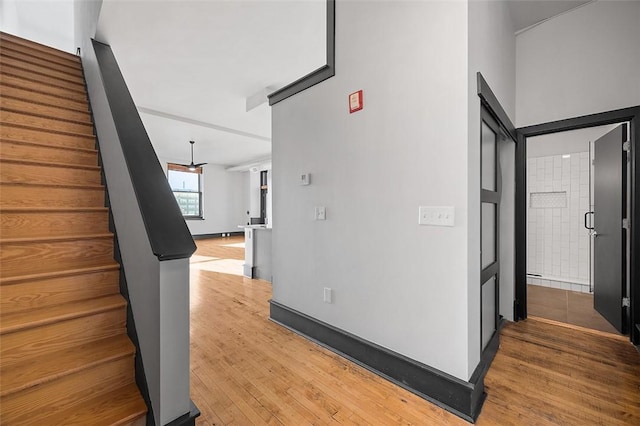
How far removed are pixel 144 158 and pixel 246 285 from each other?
3236mm

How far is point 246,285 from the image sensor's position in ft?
14.5

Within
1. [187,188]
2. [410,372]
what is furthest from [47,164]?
[187,188]

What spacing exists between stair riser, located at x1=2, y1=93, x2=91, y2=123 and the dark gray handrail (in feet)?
3.45

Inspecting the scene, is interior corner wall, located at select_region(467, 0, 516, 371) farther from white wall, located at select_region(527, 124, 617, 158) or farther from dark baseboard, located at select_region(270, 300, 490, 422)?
white wall, located at select_region(527, 124, 617, 158)

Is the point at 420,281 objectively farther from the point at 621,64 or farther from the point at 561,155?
the point at 561,155

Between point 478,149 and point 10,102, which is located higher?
point 10,102

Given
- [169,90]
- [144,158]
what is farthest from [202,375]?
[169,90]

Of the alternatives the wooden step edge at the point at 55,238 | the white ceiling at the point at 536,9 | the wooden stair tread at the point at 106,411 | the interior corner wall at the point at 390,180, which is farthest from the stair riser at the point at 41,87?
the white ceiling at the point at 536,9

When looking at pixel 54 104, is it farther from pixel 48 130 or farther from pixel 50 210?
pixel 50 210

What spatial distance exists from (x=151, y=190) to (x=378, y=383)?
188 cm

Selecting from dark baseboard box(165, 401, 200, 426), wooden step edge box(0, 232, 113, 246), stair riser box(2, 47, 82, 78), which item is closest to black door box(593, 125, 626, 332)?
dark baseboard box(165, 401, 200, 426)

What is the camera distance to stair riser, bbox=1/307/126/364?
1.35m

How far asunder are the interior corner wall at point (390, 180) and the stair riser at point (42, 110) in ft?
6.79

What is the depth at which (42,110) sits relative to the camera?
2529mm
